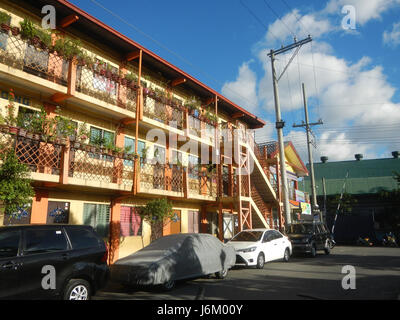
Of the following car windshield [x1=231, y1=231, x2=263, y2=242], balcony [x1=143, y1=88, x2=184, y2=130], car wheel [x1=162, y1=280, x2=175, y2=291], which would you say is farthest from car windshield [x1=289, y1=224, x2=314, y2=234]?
car wheel [x1=162, y1=280, x2=175, y2=291]

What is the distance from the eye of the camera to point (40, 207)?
35.5ft

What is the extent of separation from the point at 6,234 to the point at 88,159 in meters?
5.91

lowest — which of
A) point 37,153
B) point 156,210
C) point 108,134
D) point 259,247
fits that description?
point 259,247

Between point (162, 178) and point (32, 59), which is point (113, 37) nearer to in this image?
point (32, 59)

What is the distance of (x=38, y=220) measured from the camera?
10625 millimetres

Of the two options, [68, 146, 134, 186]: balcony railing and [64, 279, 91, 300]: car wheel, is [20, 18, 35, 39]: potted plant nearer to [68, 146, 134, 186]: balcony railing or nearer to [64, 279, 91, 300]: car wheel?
[68, 146, 134, 186]: balcony railing

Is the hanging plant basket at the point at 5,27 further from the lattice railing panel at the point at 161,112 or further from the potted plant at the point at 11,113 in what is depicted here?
the lattice railing panel at the point at 161,112

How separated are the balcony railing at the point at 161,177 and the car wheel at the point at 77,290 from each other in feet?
22.1

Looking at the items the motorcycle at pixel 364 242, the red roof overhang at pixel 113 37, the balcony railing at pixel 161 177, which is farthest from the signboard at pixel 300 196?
the balcony railing at pixel 161 177

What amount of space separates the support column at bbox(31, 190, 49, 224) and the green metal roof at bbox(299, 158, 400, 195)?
3243cm

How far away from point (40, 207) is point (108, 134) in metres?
4.12

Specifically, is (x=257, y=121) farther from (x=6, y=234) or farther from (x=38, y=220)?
(x=6, y=234)

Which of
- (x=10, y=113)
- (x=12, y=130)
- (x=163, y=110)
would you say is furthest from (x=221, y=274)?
(x=10, y=113)
